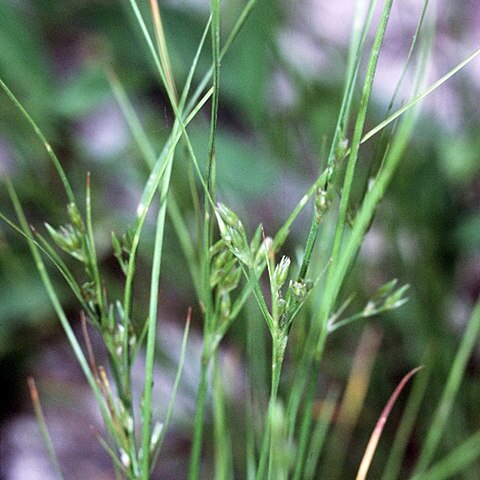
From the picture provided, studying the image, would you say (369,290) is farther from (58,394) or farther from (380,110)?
(58,394)

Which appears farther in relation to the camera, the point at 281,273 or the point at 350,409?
the point at 350,409

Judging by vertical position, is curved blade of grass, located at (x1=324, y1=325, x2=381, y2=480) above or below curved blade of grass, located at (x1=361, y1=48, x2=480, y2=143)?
below

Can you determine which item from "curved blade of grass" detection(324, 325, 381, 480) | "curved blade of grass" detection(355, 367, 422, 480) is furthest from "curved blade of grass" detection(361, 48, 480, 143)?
"curved blade of grass" detection(324, 325, 381, 480)

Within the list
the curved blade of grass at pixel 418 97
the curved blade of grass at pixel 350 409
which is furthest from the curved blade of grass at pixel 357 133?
the curved blade of grass at pixel 350 409

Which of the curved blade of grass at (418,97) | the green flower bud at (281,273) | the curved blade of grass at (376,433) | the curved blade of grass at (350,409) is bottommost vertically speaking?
the curved blade of grass at (350,409)

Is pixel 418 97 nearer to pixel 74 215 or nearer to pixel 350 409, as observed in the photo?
pixel 74 215

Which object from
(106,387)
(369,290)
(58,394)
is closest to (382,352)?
(369,290)

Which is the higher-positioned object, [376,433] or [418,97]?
[418,97]

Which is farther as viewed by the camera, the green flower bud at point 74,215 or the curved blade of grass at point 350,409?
the curved blade of grass at point 350,409

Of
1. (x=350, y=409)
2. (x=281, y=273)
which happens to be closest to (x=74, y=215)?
(x=281, y=273)

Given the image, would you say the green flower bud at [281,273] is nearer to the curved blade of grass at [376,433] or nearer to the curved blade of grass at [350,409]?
the curved blade of grass at [376,433]

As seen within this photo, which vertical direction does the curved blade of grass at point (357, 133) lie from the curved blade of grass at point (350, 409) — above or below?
above

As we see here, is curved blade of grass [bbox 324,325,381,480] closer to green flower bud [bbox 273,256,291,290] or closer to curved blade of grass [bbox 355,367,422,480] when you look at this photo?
curved blade of grass [bbox 355,367,422,480]
